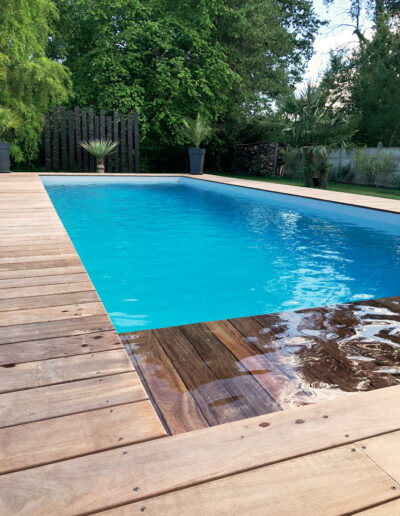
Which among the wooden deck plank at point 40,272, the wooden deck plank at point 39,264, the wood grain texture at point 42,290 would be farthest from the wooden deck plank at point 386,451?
the wooden deck plank at point 39,264

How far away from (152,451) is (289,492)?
13.2 inches

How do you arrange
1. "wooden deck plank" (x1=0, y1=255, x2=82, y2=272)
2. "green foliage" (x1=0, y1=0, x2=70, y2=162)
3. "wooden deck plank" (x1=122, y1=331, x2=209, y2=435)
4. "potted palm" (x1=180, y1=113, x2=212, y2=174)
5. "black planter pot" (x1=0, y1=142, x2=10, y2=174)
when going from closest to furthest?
"wooden deck plank" (x1=122, y1=331, x2=209, y2=435)
"wooden deck plank" (x1=0, y1=255, x2=82, y2=272)
"black planter pot" (x1=0, y1=142, x2=10, y2=174)
"green foliage" (x1=0, y1=0, x2=70, y2=162)
"potted palm" (x1=180, y1=113, x2=212, y2=174)

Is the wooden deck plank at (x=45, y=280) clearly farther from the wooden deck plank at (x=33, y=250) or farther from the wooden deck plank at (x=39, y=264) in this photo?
the wooden deck plank at (x=33, y=250)

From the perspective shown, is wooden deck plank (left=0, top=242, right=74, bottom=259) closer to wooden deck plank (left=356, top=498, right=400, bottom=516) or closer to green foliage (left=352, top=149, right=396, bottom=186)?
wooden deck plank (left=356, top=498, right=400, bottom=516)

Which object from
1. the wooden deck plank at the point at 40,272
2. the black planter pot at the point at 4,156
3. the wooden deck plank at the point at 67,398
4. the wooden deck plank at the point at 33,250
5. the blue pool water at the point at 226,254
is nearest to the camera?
the wooden deck plank at the point at 67,398

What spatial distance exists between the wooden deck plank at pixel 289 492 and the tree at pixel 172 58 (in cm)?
1245

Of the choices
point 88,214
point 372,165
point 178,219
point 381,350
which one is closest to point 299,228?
point 178,219

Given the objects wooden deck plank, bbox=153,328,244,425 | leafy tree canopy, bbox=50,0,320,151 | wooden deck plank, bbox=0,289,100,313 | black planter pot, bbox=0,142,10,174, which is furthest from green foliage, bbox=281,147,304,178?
wooden deck plank, bbox=153,328,244,425

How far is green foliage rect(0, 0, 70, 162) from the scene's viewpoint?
1066cm

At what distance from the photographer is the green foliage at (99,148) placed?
11.4m

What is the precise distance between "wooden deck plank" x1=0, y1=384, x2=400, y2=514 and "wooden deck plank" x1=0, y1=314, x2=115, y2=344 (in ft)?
2.48

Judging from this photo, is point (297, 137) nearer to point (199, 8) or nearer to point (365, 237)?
point (365, 237)

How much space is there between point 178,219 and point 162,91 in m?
7.74

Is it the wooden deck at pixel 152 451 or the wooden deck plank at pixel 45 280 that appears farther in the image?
the wooden deck plank at pixel 45 280
